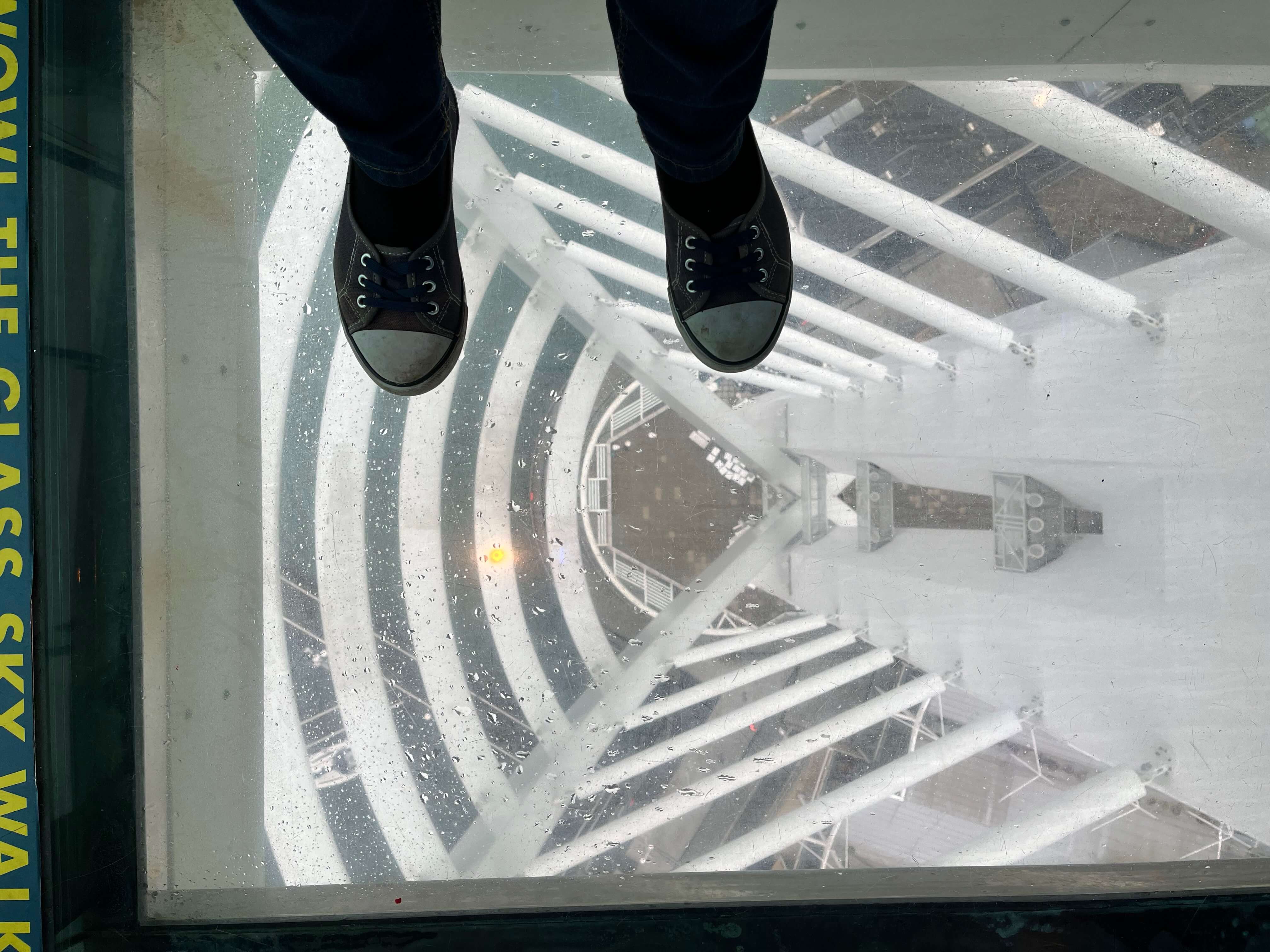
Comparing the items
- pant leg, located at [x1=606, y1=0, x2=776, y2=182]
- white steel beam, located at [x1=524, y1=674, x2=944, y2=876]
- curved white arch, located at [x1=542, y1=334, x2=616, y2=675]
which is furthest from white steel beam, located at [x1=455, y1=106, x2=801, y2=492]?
pant leg, located at [x1=606, y1=0, x2=776, y2=182]

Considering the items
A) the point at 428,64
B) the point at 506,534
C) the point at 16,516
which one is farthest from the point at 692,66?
the point at 16,516

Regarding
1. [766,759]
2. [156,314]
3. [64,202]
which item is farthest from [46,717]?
[766,759]

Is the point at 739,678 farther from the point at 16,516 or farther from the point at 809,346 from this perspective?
the point at 16,516

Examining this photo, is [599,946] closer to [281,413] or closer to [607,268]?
[281,413]

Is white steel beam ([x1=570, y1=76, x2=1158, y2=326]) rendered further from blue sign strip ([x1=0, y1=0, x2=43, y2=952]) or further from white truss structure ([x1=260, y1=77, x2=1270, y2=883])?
blue sign strip ([x1=0, y1=0, x2=43, y2=952])

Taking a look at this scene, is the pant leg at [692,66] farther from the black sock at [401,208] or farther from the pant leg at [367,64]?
the black sock at [401,208]

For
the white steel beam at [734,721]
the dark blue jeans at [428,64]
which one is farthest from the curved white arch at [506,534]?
the dark blue jeans at [428,64]
